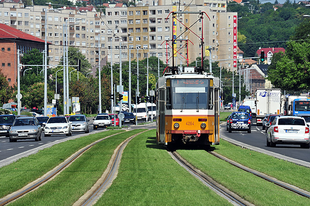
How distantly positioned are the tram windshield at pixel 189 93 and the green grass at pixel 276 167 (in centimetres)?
257

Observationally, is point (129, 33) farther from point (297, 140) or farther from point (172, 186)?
point (172, 186)

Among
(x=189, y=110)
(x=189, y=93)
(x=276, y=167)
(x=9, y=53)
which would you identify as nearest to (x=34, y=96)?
(x=9, y=53)

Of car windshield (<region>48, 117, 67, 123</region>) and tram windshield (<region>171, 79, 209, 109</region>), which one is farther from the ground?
tram windshield (<region>171, 79, 209, 109</region>)

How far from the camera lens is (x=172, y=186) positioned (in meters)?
13.0

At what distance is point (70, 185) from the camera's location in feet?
43.8

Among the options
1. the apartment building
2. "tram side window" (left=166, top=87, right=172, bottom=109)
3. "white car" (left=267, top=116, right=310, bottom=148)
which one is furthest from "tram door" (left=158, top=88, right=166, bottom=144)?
the apartment building

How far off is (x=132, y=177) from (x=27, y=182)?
2670 mm

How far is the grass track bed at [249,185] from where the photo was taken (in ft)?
36.6

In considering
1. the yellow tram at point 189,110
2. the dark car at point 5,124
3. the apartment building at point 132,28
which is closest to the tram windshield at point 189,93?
the yellow tram at point 189,110

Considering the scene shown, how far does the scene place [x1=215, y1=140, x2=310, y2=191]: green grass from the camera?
1474cm

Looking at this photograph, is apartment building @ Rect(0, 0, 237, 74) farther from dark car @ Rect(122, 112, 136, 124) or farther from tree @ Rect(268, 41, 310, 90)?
dark car @ Rect(122, 112, 136, 124)

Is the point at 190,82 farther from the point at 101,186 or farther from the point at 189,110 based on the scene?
the point at 101,186

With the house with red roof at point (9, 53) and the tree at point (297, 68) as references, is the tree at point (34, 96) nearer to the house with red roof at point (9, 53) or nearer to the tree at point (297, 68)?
the house with red roof at point (9, 53)

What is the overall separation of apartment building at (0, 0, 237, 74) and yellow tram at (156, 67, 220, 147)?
136 m
